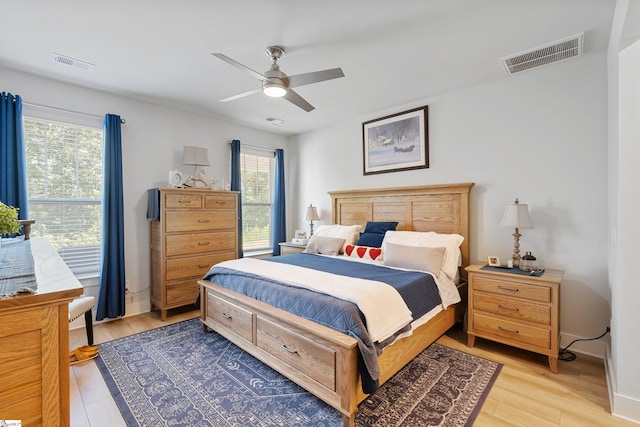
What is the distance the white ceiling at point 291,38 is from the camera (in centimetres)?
198

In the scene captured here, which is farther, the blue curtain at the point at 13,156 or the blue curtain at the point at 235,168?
the blue curtain at the point at 235,168

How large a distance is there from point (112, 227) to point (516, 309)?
4.21 meters

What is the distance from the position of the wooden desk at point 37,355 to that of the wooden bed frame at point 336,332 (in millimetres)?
1252

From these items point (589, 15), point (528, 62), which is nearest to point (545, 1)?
point (589, 15)

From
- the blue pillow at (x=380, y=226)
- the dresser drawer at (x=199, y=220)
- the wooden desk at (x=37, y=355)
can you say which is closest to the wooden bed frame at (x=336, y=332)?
the blue pillow at (x=380, y=226)

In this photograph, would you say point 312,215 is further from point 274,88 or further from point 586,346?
point 586,346

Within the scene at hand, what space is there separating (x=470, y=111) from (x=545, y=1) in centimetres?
140

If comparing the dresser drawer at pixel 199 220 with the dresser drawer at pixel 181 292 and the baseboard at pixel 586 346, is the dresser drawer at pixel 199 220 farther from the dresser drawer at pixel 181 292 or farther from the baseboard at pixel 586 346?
the baseboard at pixel 586 346

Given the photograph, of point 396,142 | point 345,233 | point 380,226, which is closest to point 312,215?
point 345,233

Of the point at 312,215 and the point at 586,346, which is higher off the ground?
the point at 312,215

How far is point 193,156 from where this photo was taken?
3.78 meters

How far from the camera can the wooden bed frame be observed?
70.3 inches

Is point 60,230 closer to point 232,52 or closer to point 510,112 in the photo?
point 232,52

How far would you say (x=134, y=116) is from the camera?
3.64m
